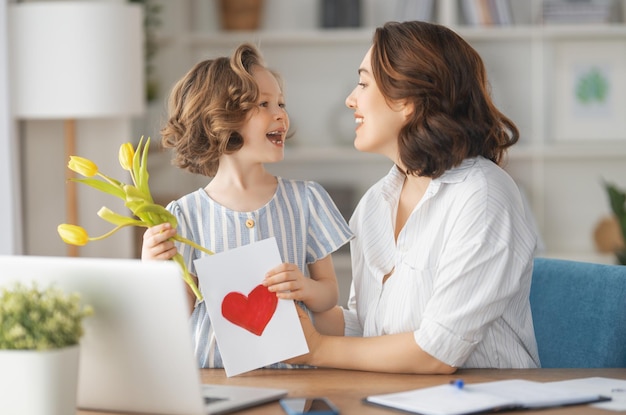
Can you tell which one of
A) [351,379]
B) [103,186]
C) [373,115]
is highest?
[373,115]

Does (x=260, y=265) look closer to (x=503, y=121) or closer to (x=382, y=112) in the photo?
(x=382, y=112)

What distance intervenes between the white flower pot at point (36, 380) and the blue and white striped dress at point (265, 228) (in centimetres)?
53

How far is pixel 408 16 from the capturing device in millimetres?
4539

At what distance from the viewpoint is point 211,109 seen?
1835 millimetres

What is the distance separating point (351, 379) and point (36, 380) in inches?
22.3

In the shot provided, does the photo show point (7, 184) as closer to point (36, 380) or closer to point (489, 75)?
point (36, 380)

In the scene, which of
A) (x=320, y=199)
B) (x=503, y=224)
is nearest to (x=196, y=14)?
(x=320, y=199)

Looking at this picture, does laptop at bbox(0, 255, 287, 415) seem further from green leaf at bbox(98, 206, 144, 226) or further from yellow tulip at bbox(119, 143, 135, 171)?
yellow tulip at bbox(119, 143, 135, 171)

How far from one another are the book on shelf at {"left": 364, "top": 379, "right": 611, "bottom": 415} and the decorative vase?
3399 mm

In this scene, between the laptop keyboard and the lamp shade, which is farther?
the lamp shade

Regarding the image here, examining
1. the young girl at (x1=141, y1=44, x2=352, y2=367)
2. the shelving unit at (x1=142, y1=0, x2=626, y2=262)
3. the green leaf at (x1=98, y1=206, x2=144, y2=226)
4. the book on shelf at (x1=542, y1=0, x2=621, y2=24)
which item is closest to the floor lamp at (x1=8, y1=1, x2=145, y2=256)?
the shelving unit at (x1=142, y1=0, x2=626, y2=262)

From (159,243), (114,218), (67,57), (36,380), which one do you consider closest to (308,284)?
(159,243)

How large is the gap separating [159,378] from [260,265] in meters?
0.36

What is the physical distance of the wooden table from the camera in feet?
4.75
